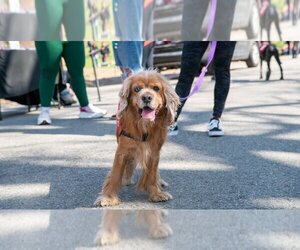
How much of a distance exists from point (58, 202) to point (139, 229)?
0.41 m

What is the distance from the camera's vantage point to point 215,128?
2143 millimetres

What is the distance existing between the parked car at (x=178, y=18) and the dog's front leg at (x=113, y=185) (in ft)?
1.95

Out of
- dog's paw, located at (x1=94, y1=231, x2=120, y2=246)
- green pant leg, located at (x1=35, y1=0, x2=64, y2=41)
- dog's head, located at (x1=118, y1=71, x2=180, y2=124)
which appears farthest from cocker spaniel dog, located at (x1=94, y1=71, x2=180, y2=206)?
green pant leg, located at (x1=35, y1=0, x2=64, y2=41)

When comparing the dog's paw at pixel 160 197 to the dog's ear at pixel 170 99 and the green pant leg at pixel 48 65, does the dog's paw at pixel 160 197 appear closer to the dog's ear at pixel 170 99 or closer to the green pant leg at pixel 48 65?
the dog's ear at pixel 170 99

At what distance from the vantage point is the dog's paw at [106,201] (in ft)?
6.04

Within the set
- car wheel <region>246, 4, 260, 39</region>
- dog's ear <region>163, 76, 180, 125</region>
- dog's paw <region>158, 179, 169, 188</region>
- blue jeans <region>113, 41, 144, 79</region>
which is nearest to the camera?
car wheel <region>246, 4, 260, 39</region>

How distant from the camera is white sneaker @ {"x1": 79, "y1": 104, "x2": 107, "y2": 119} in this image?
1.98 meters

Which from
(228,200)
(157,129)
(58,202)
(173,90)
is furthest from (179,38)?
(58,202)

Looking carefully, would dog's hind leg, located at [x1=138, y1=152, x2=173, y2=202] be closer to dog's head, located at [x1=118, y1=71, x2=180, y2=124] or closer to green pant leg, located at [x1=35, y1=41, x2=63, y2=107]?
dog's head, located at [x1=118, y1=71, x2=180, y2=124]

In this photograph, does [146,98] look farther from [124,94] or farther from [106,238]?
[106,238]

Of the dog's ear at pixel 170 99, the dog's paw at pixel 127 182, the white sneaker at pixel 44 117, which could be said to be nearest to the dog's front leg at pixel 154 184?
the dog's paw at pixel 127 182

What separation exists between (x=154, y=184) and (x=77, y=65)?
572 millimetres

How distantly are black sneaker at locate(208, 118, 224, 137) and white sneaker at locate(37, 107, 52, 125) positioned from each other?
2.42 ft

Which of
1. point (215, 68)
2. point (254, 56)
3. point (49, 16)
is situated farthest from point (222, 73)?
point (49, 16)
